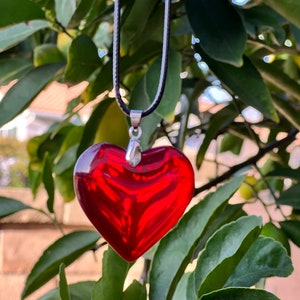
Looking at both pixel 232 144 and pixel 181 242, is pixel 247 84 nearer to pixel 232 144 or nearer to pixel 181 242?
pixel 181 242

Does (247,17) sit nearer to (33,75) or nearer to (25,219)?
(33,75)

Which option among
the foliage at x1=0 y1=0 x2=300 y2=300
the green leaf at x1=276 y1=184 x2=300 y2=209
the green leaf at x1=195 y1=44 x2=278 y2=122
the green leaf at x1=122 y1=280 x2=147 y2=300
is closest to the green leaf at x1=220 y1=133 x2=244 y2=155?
the foliage at x1=0 y1=0 x2=300 y2=300

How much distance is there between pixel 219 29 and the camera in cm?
49

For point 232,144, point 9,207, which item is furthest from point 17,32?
point 232,144

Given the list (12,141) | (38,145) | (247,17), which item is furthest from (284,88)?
(12,141)

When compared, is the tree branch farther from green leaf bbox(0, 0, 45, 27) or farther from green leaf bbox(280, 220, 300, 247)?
green leaf bbox(0, 0, 45, 27)

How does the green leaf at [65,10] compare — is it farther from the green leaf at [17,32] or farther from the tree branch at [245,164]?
the tree branch at [245,164]

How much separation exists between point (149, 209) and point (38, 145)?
39cm

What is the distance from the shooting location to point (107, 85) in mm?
570

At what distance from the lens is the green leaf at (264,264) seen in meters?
0.39

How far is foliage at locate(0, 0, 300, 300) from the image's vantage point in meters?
0.40

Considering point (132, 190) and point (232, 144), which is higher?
point (132, 190)

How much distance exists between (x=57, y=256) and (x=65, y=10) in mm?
239

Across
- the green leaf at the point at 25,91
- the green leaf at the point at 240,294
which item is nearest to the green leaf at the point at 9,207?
the green leaf at the point at 25,91
